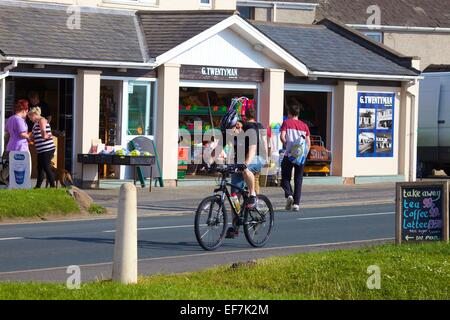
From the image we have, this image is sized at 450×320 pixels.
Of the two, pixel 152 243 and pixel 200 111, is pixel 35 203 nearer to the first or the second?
pixel 152 243

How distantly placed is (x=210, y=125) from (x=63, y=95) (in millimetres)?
4334

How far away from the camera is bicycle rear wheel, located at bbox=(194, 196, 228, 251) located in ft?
47.8

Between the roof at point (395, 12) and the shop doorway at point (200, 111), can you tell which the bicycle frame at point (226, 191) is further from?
the roof at point (395, 12)

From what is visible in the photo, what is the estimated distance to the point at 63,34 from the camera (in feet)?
84.3

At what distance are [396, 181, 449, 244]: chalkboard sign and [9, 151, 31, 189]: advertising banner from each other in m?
9.52

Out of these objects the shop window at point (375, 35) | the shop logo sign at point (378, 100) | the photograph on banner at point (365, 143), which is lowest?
the photograph on banner at point (365, 143)

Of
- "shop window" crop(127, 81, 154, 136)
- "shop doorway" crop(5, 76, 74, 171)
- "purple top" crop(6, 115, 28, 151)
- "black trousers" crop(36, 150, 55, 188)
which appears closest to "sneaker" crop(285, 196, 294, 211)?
"black trousers" crop(36, 150, 55, 188)

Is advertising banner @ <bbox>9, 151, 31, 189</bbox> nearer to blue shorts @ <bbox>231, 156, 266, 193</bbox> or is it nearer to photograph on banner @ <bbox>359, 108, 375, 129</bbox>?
blue shorts @ <bbox>231, 156, 266, 193</bbox>

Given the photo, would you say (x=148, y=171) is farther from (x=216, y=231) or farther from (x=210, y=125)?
(x=216, y=231)

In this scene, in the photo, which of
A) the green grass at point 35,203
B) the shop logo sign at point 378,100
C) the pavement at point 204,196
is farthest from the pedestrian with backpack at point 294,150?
the shop logo sign at point 378,100

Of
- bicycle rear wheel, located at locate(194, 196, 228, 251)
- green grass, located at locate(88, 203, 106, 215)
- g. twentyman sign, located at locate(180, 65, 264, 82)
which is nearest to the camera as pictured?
bicycle rear wheel, located at locate(194, 196, 228, 251)

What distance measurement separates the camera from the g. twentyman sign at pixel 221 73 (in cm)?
2719

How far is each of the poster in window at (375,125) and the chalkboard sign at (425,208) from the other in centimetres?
1674
